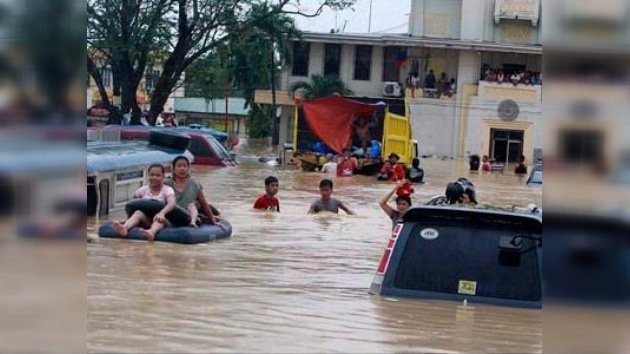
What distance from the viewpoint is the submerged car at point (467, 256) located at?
6957mm

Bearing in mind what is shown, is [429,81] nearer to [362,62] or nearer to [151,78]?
[362,62]

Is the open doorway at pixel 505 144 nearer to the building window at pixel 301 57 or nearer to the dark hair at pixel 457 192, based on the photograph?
the building window at pixel 301 57

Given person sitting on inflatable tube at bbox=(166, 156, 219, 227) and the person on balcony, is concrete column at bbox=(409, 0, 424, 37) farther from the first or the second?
person sitting on inflatable tube at bbox=(166, 156, 219, 227)

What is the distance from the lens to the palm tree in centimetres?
5375

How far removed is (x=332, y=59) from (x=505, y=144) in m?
9.72

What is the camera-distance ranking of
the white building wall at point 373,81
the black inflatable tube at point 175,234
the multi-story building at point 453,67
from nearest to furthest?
the black inflatable tube at point 175,234 → the multi-story building at point 453,67 → the white building wall at point 373,81

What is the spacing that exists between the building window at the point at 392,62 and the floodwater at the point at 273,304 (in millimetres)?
38587

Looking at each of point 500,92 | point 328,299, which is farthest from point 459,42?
point 328,299

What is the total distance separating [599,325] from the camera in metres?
4.16

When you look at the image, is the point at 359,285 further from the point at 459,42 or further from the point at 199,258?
the point at 459,42

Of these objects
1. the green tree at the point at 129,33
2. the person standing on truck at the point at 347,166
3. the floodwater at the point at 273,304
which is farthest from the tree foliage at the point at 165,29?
the floodwater at the point at 273,304

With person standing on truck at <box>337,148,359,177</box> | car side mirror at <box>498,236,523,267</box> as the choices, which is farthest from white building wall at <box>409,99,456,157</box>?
car side mirror at <box>498,236,523,267</box>

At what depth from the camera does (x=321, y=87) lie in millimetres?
53875

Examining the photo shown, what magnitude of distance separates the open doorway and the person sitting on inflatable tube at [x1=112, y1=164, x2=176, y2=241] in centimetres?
4040
